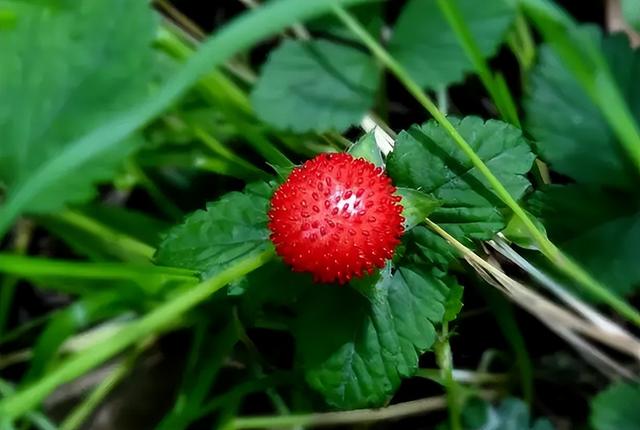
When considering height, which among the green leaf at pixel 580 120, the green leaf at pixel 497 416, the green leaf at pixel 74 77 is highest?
the green leaf at pixel 74 77

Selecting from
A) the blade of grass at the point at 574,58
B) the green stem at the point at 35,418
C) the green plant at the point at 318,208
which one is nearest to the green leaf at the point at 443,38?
the green plant at the point at 318,208

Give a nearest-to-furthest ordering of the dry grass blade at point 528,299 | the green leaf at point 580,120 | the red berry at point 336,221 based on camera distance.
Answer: the red berry at point 336,221
the dry grass blade at point 528,299
the green leaf at point 580,120

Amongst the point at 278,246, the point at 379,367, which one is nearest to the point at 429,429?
the point at 379,367

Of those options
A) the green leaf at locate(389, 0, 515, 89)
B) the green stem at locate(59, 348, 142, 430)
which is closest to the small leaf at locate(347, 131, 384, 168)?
the green leaf at locate(389, 0, 515, 89)

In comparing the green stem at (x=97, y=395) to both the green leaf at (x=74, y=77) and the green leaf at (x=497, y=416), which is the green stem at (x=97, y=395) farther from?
the green leaf at (x=497, y=416)

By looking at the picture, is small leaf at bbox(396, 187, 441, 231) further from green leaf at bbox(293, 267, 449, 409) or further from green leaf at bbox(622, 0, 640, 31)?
green leaf at bbox(622, 0, 640, 31)

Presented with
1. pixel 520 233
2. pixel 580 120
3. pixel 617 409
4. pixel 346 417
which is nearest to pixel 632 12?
pixel 580 120

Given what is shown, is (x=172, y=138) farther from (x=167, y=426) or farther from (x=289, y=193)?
(x=289, y=193)
